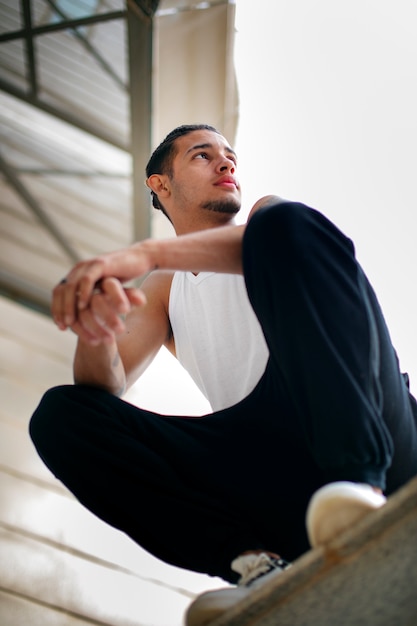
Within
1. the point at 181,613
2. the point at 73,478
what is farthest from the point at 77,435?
the point at 181,613

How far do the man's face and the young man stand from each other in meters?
0.33

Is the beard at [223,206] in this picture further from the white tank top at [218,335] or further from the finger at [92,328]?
the finger at [92,328]

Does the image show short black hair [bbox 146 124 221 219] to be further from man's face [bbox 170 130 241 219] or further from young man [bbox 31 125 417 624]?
young man [bbox 31 125 417 624]

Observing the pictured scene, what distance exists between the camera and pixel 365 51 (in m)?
3.06

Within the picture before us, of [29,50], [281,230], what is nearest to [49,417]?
[281,230]

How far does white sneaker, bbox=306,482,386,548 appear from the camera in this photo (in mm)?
763

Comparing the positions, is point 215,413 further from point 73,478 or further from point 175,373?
point 175,373

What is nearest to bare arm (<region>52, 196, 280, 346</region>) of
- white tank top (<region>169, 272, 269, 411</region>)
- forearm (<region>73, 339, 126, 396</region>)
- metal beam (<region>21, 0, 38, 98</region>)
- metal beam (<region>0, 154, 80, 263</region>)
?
forearm (<region>73, 339, 126, 396</region>)

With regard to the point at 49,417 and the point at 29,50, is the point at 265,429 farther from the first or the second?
the point at 29,50

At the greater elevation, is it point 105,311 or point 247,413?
point 105,311

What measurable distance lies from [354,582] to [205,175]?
1156 mm

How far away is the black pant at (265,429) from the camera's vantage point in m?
0.91

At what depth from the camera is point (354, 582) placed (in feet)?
2.56

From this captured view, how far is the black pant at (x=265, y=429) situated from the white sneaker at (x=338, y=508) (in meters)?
0.07
